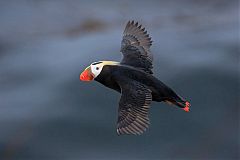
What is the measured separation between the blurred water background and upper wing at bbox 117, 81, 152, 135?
12.9ft

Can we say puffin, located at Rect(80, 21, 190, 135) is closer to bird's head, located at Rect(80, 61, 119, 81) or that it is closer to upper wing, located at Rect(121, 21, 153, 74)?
bird's head, located at Rect(80, 61, 119, 81)

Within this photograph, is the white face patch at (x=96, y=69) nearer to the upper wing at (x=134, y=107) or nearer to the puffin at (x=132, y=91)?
the puffin at (x=132, y=91)

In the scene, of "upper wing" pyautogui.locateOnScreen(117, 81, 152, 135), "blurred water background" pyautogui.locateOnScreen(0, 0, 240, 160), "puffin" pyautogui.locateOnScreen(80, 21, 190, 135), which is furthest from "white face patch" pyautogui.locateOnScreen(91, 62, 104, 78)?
"blurred water background" pyautogui.locateOnScreen(0, 0, 240, 160)

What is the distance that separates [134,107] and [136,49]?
858 millimetres

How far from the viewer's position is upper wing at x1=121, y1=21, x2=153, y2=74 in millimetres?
6141

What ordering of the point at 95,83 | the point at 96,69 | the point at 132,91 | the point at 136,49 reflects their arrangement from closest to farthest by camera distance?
the point at 132,91 < the point at 96,69 < the point at 136,49 < the point at 95,83

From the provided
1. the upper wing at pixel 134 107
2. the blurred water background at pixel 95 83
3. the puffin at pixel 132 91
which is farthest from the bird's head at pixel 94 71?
the blurred water background at pixel 95 83

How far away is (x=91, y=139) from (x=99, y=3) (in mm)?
3339

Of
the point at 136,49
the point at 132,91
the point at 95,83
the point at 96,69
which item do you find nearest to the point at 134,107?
the point at 132,91

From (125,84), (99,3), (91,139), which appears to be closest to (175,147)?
(91,139)

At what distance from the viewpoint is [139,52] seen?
20.9 feet

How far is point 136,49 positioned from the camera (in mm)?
6406

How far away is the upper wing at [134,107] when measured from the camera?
5648 millimetres

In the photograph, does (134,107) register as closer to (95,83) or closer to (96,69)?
(96,69)
